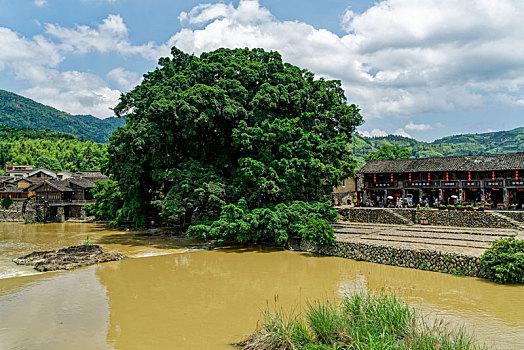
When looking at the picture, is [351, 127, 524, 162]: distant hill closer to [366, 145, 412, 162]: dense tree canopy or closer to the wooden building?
[366, 145, 412, 162]: dense tree canopy

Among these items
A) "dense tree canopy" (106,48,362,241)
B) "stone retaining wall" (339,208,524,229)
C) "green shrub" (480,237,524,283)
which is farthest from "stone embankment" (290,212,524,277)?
"dense tree canopy" (106,48,362,241)

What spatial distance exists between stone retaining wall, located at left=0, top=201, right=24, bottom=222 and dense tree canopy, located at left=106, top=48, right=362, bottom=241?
2379 cm

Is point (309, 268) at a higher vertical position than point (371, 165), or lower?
lower

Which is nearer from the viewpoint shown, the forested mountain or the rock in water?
the rock in water

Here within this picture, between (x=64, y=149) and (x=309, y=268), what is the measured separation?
85.8m

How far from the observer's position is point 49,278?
15.5m

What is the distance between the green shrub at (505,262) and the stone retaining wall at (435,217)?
32.2ft

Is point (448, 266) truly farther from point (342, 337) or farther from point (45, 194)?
point (45, 194)

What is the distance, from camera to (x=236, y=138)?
22562 millimetres

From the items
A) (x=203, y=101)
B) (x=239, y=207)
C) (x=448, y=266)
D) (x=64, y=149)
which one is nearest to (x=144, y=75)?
(x=203, y=101)

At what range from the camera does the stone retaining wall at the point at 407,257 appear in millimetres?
14422

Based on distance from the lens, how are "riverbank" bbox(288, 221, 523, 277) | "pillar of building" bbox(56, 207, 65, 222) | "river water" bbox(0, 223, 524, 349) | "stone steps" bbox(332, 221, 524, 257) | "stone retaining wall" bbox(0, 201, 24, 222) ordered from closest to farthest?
"river water" bbox(0, 223, 524, 349) < "riverbank" bbox(288, 221, 523, 277) < "stone steps" bbox(332, 221, 524, 257) < "pillar of building" bbox(56, 207, 65, 222) < "stone retaining wall" bbox(0, 201, 24, 222)

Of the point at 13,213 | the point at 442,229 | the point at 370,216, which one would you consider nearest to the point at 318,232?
the point at 442,229

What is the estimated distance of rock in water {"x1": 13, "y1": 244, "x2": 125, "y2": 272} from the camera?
17359mm
